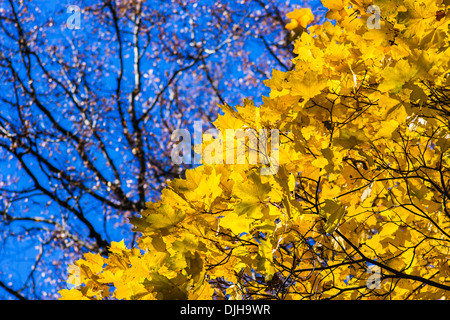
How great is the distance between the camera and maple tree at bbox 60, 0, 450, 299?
129 centimetres

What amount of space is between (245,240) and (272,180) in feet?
0.81

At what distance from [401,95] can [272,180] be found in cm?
53

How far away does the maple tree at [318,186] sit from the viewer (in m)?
1.29

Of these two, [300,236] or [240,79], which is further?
[240,79]

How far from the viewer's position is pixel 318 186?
1605 mm

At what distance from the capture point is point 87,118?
8016 mm

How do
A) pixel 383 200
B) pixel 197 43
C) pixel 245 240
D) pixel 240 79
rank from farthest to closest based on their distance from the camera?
pixel 240 79
pixel 197 43
pixel 383 200
pixel 245 240

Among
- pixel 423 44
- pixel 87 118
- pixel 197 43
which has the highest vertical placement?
pixel 197 43
